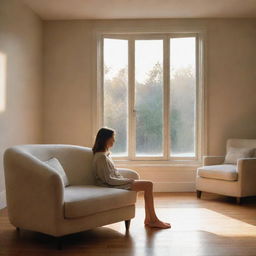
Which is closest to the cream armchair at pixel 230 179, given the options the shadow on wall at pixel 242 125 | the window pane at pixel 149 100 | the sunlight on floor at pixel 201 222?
the sunlight on floor at pixel 201 222

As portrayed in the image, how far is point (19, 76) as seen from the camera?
5582 mm

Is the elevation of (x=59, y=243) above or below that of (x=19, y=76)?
below

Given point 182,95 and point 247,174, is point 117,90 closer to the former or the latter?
point 182,95

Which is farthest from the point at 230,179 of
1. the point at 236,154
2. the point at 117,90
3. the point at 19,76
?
the point at 19,76

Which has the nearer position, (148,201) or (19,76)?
(148,201)

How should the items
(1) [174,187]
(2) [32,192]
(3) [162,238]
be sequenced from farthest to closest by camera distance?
(1) [174,187] → (3) [162,238] → (2) [32,192]

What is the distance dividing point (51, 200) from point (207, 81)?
12.4ft

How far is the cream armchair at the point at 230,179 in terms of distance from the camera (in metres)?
5.52

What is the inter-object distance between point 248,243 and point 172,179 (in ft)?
9.27

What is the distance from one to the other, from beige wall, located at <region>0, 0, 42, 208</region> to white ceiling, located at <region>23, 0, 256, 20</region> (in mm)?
332

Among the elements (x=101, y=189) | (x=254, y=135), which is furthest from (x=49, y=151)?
(x=254, y=135)

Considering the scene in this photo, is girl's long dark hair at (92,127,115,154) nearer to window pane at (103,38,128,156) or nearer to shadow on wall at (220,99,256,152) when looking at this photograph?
window pane at (103,38,128,156)

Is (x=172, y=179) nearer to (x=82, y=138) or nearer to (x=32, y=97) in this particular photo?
(x=82, y=138)

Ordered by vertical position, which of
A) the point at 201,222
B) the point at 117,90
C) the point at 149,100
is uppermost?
the point at 117,90
